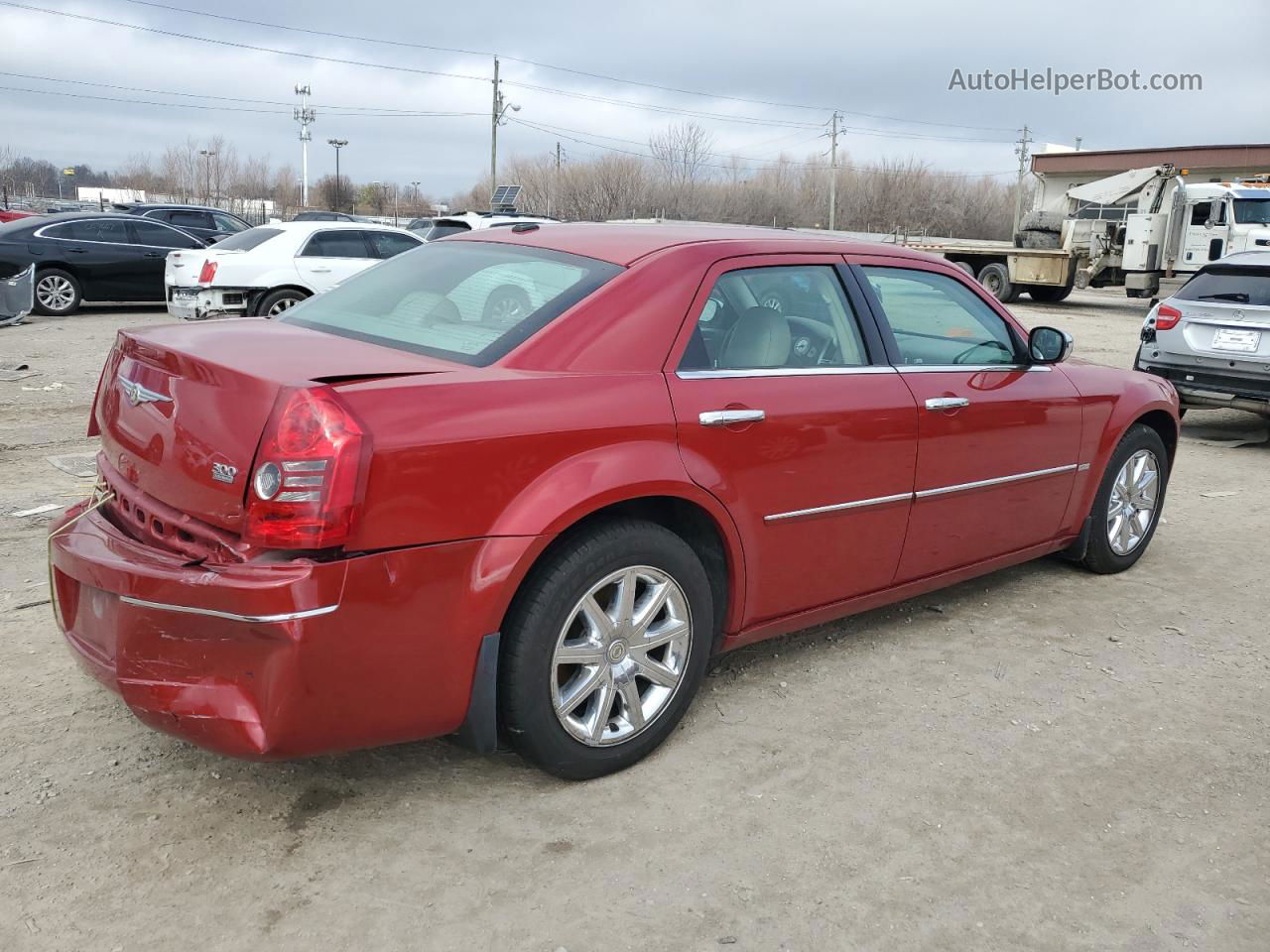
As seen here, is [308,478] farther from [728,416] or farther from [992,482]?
[992,482]

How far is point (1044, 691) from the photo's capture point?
390 cm

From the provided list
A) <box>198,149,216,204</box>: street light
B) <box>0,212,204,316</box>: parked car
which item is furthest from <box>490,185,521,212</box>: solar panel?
<box>198,149,216,204</box>: street light

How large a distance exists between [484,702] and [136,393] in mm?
1299

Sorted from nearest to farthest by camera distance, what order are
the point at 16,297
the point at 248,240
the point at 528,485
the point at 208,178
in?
the point at 528,485 → the point at 248,240 → the point at 16,297 → the point at 208,178

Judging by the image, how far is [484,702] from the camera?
9.27 ft

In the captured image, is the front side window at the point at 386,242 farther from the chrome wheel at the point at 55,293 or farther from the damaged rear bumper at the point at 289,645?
the damaged rear bumper at the point at 289,645

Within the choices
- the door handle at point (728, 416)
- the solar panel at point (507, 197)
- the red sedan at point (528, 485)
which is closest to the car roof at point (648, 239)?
the red sedan at point (528, 485)

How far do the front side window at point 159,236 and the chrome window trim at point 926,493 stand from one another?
14.6 metres

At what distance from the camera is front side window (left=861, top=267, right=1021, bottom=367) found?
4023 millimetres

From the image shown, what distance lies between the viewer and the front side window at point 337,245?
41.4ft

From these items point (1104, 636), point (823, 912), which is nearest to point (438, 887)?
point (823, 912)

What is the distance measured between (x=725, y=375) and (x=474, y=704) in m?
1.28

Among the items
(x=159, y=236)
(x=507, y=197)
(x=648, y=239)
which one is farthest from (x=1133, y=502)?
(x=507, y=197)

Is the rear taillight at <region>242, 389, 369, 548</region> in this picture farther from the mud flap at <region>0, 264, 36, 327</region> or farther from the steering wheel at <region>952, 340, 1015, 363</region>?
the mud flap at <region>0, 264, 36, 327</region>
